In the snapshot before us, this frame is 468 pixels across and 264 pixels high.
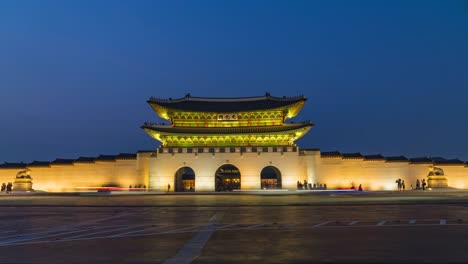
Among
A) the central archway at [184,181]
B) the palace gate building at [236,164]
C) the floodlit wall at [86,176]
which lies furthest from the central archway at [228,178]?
the floodlit wall at [86,176]

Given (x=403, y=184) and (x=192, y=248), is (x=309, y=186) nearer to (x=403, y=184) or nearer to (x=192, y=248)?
(x=403, y=184)

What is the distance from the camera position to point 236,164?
49375 mm

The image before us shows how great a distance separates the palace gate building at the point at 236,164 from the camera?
47781mm

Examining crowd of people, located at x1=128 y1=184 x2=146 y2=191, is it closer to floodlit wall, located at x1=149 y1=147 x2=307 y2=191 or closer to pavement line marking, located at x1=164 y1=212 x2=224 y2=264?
floodlit wall, located at x1=149 y1=147 x2=307 y2=191

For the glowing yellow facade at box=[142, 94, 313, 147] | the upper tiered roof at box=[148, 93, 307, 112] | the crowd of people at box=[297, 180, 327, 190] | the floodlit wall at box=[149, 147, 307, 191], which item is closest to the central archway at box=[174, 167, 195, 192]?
the floodlit wall at box=[149, 147, 307, 191]

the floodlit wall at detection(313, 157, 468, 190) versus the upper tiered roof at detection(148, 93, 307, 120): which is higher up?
the upper tiered roof at detection(148, 93, 307, 120)

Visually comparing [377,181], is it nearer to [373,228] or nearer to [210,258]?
[373,228]

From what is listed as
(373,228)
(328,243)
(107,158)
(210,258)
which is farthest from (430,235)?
(107,158)

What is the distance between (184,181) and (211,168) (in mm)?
15625

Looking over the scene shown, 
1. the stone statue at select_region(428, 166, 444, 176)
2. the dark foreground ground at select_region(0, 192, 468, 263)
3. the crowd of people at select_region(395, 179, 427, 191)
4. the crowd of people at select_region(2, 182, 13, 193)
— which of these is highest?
the stone statue at select_region(428, 166, 444, 176)

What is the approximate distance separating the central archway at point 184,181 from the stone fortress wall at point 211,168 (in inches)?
93.7

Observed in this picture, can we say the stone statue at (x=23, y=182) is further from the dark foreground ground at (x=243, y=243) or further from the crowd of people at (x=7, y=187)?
the dark foreground ground at (x=243, y=243)

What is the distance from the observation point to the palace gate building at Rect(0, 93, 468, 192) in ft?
157

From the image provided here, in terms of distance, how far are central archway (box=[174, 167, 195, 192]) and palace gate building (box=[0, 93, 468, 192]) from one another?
3.61 feet
